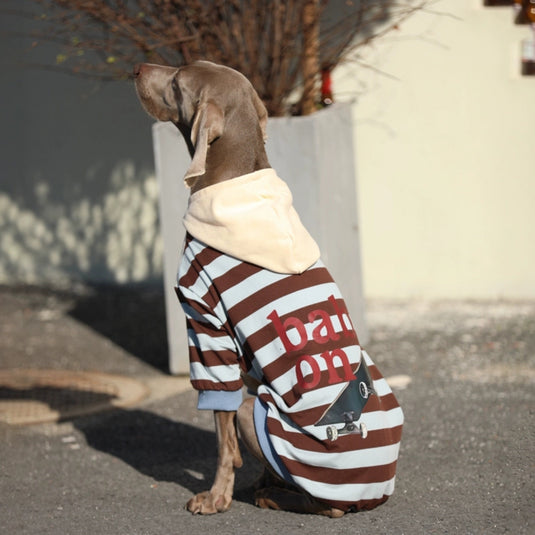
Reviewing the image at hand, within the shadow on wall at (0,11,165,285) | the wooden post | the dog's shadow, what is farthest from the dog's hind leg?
the shadow on wall at (0,11,165,285)

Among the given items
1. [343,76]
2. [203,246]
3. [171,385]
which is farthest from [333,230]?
[203,246]

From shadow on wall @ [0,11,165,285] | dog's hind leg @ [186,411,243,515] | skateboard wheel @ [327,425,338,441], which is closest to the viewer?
skateboard wheel @ [327,425,338,441]

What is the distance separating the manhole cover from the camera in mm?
5590

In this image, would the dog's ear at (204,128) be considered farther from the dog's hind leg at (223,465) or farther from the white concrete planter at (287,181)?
the white concrete planter at (287,181)

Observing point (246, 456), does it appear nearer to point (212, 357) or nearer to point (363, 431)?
point (212, 357)

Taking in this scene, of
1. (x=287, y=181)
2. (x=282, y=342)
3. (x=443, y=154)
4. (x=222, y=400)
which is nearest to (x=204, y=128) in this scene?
(x=282, y=342)

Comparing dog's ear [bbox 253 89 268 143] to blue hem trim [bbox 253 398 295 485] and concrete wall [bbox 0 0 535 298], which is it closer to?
blue hem trim [bbox 253 398 295 485]

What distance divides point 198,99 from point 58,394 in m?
2.69

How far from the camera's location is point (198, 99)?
12.8 ft

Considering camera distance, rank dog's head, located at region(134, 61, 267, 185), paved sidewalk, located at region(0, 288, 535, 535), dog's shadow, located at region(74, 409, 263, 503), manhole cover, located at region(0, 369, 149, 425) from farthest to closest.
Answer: manhole cover, located at region(0, 369, 149, 425) < dog's shadow, located at region(74, 409, 263, 503) < paved sidewalk, located at region(0, 288, 535, 535) < dog's head, located at region(134, 61, 267, 185)

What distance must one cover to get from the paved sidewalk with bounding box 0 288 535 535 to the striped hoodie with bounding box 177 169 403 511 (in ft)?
1.04

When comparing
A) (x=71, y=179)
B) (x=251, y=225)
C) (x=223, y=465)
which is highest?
(x=251, y=225)

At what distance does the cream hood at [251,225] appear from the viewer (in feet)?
12.1

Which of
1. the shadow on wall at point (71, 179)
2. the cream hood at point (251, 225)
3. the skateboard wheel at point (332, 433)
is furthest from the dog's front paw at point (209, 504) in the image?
the shadow on wall at point (71, 179)
